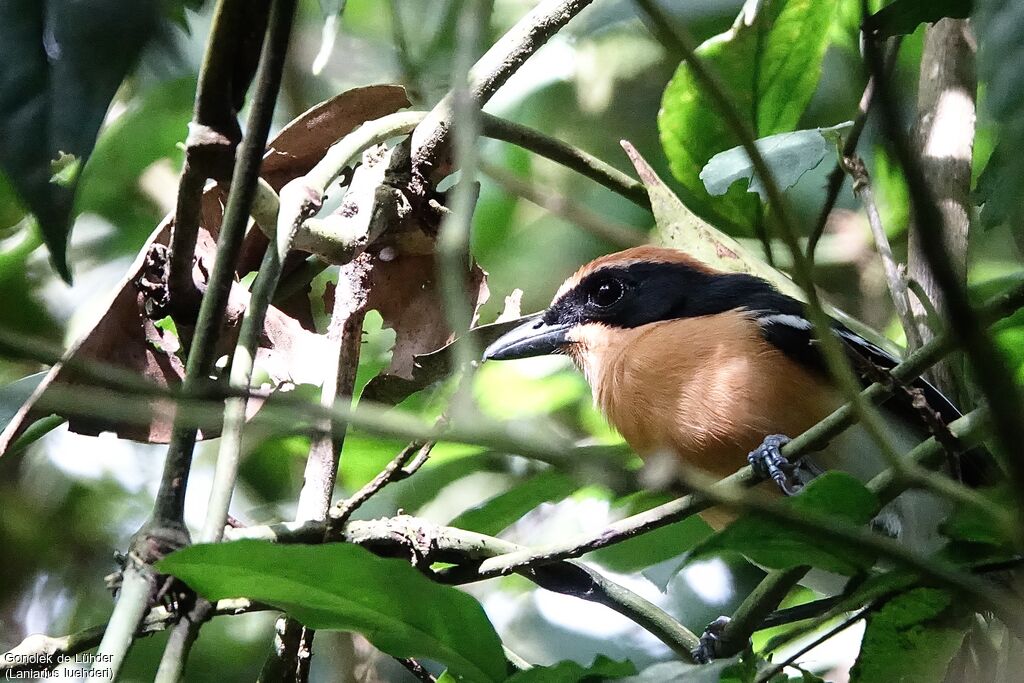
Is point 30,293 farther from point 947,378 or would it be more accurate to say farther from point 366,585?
point 947,378

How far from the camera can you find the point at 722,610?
2449 millimetres

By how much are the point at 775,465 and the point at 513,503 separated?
57 centimetres

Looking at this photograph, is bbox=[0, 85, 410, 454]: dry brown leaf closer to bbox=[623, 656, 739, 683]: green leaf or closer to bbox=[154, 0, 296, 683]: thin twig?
bbox=[154, 0, 296, 683]: thin twig

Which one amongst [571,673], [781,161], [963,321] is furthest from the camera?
[781,161]

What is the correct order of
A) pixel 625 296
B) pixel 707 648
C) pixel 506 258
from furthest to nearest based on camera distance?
1. pixel 506 258
2. pixel 625 296
3. pixel 707 648

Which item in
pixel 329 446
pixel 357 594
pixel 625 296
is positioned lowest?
pixel 357 594

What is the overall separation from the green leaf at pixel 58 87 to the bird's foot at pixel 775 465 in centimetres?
91

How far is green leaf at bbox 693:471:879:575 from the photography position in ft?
3.45

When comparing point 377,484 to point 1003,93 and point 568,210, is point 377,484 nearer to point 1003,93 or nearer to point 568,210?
point 1003,93

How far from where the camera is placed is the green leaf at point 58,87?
1.16 m

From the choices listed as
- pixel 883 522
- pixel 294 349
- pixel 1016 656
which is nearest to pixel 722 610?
pixel 883 522

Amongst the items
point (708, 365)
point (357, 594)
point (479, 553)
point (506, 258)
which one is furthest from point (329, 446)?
point (506, 258)

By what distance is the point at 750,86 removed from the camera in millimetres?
2576

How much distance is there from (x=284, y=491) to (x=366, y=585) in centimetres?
196
